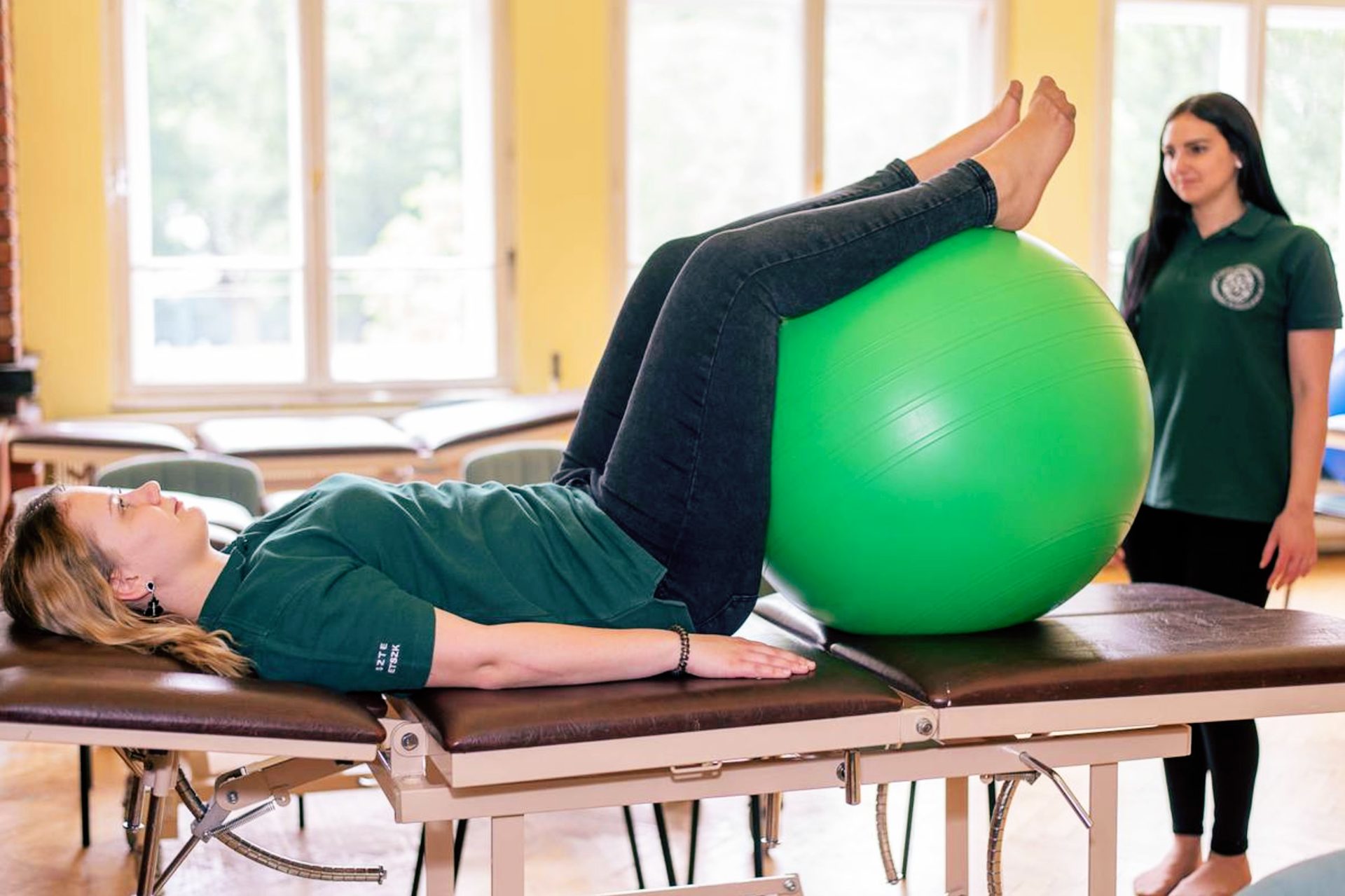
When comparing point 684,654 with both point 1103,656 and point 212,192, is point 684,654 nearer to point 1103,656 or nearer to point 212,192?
point 1103,656

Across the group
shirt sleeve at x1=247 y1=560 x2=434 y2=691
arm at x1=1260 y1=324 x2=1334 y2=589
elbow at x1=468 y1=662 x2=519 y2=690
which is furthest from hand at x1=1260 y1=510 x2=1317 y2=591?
shirt sleeve at x1=247 y1=560 x2=434 y2=691

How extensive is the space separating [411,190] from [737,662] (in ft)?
14.0

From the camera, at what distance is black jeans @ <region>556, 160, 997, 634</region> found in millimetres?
1925

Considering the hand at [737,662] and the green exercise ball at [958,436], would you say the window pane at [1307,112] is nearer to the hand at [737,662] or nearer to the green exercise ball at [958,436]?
the green exercise ball at [958,436]

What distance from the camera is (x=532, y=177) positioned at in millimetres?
5781

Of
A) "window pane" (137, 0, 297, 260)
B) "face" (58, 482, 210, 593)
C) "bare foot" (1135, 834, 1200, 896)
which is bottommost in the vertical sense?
"bare foot" (1135, 834, 1200, 896)

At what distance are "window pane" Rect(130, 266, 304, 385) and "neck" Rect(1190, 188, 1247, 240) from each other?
381 centimetres

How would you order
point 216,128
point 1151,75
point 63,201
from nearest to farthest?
1. point 63,201
2. point 216,128
3. point 1151,75

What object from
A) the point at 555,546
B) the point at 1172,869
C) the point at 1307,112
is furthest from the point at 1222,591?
the point at 1307,112

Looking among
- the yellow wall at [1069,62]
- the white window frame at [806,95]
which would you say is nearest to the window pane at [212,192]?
the white window frame at [806,95]

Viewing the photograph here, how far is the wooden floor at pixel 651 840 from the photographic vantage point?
9.56 ft

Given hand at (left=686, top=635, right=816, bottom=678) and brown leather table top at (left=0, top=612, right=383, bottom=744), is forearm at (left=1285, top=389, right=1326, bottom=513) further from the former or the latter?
brown leather table top at (left=0, top=612, right=383, bottom=744)

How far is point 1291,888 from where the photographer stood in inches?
42.8

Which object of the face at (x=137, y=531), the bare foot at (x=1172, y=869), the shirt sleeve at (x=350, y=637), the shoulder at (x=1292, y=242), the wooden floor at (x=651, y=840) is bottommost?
the wooden floor at (x=651, y=840)
